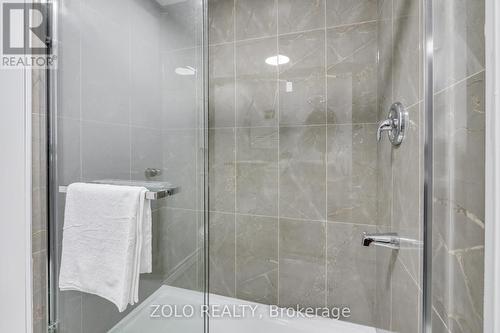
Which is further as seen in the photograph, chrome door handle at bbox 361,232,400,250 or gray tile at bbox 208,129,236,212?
gray tile at bbox 208,129,236,212

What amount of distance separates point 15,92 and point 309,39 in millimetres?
1242

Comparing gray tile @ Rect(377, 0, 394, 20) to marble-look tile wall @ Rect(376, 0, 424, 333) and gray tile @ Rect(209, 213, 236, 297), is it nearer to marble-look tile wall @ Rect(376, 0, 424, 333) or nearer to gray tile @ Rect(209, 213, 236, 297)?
marble-look tile wall @ Rect(376, 0, 424, 333)

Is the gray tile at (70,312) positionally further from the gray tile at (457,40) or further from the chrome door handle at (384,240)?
the gray tile at (457,40)

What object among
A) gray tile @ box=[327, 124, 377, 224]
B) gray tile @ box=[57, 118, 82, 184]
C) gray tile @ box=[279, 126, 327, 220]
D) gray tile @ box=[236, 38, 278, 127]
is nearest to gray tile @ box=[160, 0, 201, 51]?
gray tile @ box=[57, 118, 82, 184]

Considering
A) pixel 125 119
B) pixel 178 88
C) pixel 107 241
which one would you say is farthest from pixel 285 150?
pixel 107 241

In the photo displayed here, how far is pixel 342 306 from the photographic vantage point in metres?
1.32

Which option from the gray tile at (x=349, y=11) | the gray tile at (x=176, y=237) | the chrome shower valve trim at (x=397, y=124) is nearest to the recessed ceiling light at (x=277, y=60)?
the gray tile at (x=349, y=11)

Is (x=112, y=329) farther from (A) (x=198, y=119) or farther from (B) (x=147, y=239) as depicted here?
(A) (x=198, y=119)

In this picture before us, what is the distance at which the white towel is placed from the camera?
0.82m

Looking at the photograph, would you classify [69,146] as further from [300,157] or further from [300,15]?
[300,15]

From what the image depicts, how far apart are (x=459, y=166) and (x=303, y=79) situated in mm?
996

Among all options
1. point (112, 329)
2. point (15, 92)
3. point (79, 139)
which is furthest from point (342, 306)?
point (15, 92)

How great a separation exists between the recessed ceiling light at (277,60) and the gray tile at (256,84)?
16 millimetres

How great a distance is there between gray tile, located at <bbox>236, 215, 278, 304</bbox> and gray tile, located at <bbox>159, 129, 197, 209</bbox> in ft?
1.97
